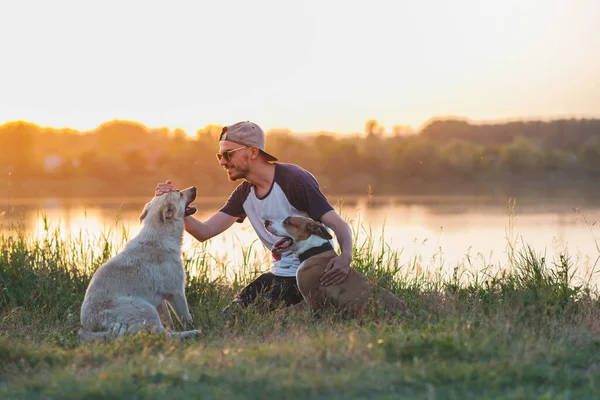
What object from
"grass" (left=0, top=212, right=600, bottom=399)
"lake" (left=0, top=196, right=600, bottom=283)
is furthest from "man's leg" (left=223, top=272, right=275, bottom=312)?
"lake" (left=0, top=196, right=600, bottom=283)

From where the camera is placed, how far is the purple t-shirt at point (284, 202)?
7293mm

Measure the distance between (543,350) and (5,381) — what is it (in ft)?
12.4

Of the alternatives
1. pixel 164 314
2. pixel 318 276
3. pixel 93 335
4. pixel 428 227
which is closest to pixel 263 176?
pixel 318 276

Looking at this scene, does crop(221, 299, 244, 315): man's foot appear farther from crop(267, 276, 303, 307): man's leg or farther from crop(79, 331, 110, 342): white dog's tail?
crop(79, 331, 110, 342): white dog's tail

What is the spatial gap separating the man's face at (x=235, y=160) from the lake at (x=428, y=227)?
264cm

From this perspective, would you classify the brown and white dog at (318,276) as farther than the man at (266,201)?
No

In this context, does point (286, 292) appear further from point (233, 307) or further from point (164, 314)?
point (164, 314)

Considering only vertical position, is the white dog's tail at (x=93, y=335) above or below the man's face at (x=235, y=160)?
below

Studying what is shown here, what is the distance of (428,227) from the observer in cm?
2061

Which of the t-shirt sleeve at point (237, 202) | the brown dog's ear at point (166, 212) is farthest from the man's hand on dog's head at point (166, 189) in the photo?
the t-shirt sleeve at point (237, 202)

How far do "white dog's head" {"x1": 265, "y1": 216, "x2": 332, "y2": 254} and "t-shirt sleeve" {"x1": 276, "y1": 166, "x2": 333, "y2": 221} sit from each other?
0.43ft

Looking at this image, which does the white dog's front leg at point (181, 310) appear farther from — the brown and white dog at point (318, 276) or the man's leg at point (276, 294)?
the brown and white dog at point (318, 276)

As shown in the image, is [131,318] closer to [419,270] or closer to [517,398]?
[517,398]

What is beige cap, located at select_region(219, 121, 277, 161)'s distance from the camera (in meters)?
7.40
